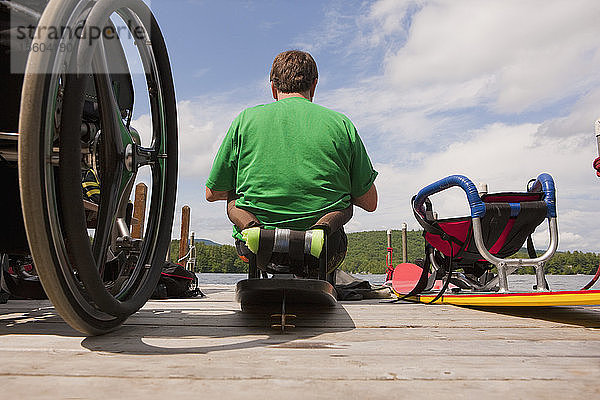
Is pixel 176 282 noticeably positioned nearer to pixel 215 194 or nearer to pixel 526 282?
pixel 215 194

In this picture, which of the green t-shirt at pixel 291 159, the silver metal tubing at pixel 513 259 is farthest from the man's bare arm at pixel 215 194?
the silver metal tubing at pixel 513 259

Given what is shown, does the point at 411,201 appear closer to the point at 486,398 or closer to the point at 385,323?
the point at 385,323

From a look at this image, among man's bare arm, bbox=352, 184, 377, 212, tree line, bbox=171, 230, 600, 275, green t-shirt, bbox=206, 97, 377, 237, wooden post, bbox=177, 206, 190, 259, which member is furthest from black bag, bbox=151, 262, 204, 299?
wooden post, bbox=177, 206, 190, 259

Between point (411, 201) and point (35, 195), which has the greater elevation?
point (411, 201)

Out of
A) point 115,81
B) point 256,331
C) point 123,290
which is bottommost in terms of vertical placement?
point 256,331

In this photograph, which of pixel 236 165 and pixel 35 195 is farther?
pixel 236 165

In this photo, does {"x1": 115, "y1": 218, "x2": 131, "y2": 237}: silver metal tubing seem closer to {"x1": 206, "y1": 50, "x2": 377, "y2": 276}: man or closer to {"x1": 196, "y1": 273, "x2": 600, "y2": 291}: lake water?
{"x1": 206, "y1": 50, "x2": 377, "y2": 276}: man

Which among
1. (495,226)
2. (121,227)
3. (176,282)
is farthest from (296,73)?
(176,282)

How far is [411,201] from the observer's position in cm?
295

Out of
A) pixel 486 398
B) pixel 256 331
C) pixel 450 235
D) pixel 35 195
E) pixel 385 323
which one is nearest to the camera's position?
pixel 486 398

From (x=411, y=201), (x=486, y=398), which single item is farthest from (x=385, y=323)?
(x=411, y=201)

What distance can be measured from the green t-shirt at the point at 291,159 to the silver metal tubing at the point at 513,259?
0.93m

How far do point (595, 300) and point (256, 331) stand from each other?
4.34 ft

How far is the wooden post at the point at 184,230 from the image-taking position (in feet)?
32.7
